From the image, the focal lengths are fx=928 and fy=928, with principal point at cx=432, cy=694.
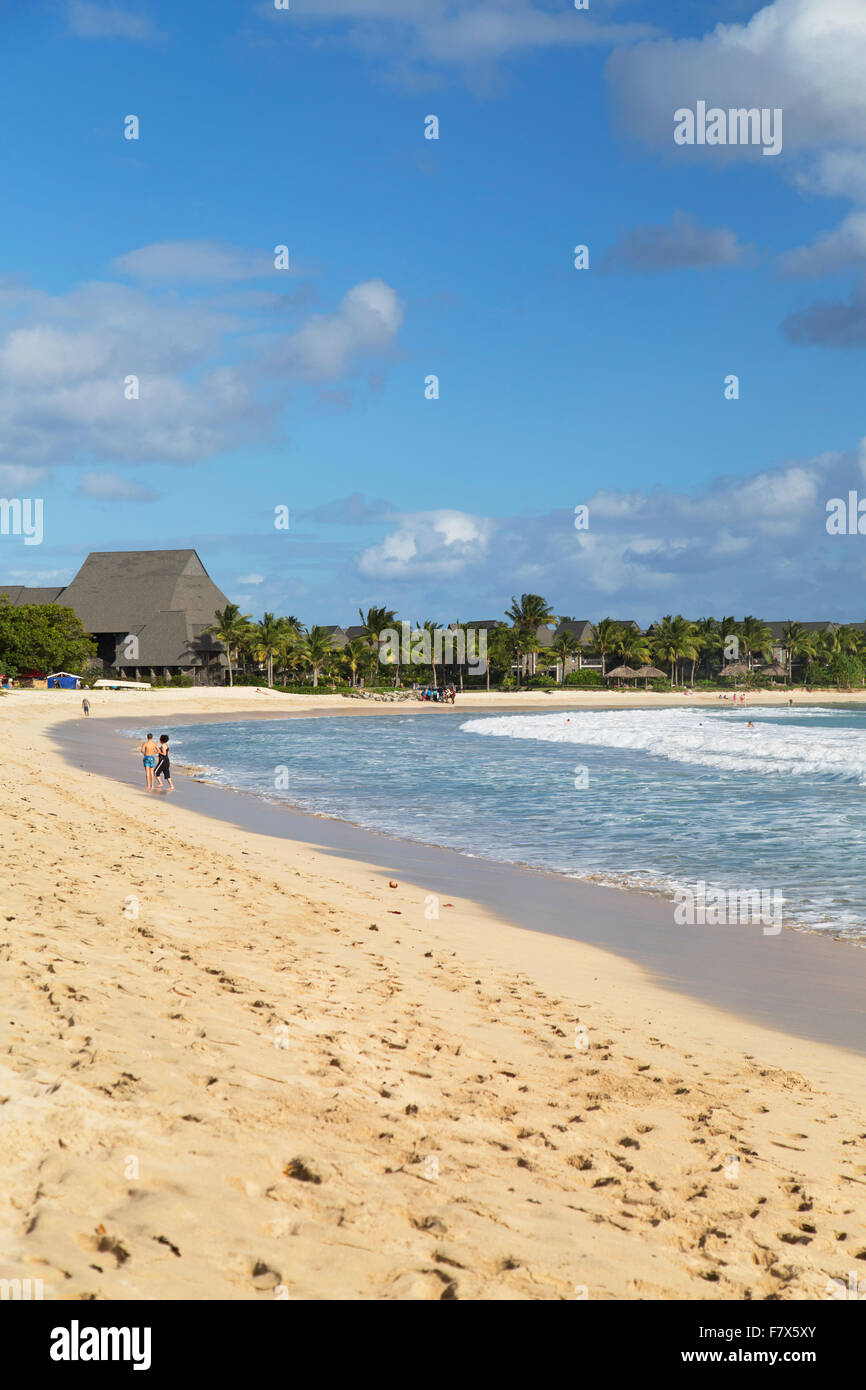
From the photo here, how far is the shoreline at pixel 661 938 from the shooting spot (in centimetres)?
727

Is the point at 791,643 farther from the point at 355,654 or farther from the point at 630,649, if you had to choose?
the point at 355,654

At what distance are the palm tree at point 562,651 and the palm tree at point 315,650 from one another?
1345 inches

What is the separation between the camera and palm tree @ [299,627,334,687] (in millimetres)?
97812

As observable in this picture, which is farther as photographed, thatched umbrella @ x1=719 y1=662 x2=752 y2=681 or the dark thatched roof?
thatched umbrella @ x1=719 y1=662 x2=752 y2=681

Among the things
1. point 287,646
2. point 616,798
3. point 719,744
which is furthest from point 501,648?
point 616,798

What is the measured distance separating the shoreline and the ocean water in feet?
2.12

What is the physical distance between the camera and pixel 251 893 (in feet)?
32.9

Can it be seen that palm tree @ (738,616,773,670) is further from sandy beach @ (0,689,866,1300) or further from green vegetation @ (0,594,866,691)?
sandy beach @ (0,689,866,1300)

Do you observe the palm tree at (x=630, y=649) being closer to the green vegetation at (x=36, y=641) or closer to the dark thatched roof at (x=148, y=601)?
the dark thatched roof at (x=148, y=601)

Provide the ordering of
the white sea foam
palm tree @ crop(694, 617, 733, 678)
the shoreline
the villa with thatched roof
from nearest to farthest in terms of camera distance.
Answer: the shoreline, the white sea foam, the villa with thatched roof, palm tree @ crop(694, 617, 733, 678)

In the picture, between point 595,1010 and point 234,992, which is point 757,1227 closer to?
point 595,1010

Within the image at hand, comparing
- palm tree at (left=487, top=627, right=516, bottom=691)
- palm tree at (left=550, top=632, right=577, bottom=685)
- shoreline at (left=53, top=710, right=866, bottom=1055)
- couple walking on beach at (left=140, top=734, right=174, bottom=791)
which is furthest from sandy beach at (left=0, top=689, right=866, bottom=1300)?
palm tree at (left=550, top=632, right=577, bottom=685)

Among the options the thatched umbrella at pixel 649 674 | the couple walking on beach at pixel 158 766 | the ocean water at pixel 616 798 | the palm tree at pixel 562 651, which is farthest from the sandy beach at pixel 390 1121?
the thatched umbrella at pixel 649 674
